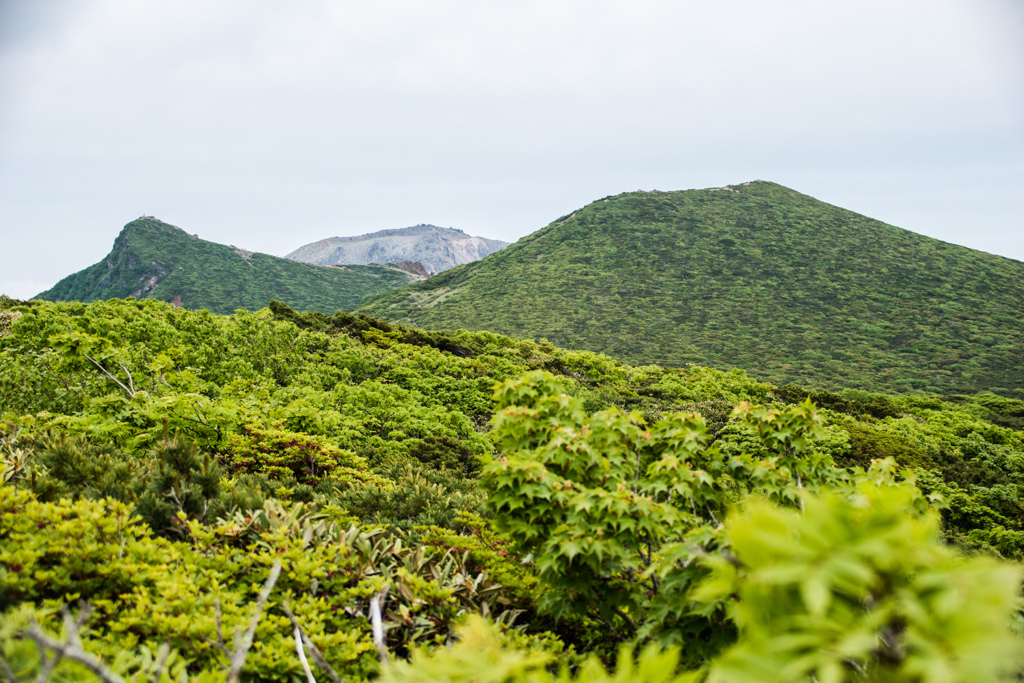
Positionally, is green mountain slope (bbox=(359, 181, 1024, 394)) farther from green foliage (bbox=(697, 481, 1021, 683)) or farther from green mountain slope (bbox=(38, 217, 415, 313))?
green foliage (bbox=(697, 481, 1021, 683))

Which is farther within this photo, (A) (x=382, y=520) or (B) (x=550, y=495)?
(A) (x=382, y=520)

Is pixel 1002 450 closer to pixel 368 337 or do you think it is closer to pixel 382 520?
pixel 382 520

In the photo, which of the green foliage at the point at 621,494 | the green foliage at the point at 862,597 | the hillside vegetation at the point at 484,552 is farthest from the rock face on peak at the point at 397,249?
the green foliage at the point at 862,597

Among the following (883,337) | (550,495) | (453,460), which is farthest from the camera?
(883,337)

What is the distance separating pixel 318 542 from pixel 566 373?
2011 centimetres

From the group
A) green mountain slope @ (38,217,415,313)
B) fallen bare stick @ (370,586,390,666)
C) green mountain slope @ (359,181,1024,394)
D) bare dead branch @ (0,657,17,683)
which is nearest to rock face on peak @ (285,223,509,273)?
green mountain slope @ (38,217,415,313)

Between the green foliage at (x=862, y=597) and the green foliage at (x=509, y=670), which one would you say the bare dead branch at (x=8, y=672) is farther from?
the green foliage at (x=862, y=597)

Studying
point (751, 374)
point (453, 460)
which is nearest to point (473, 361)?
point (453, 460)

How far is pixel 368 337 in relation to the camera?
2153cm

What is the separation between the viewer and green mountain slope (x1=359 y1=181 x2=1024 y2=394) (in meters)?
36.1

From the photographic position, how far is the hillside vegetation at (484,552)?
1.15 meters

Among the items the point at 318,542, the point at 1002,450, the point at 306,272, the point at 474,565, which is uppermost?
the point at 306,272

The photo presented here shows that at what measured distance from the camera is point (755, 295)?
1844 inches

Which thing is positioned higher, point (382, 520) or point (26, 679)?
point (26, 679)
